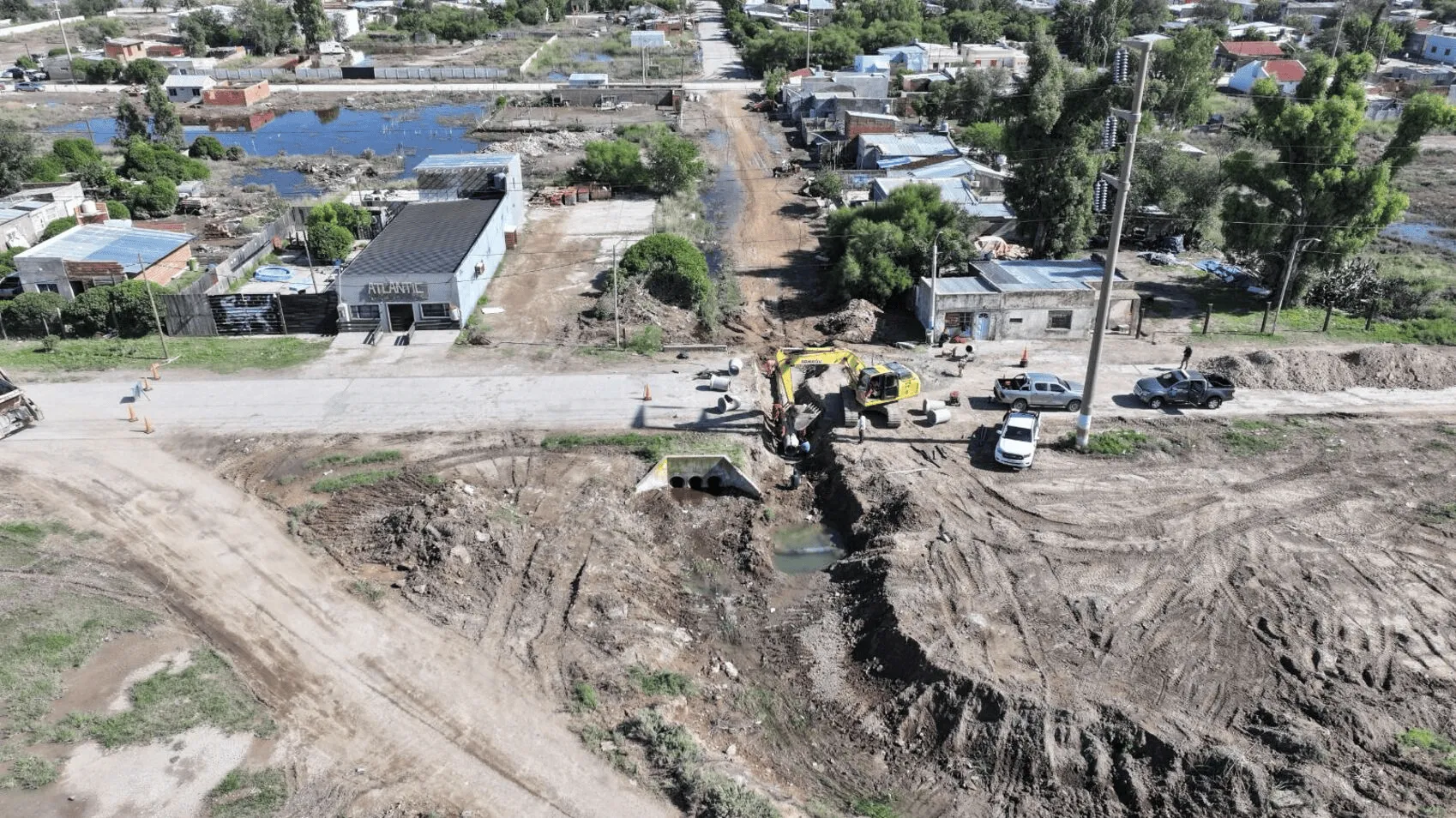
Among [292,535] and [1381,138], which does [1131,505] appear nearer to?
[292,535]

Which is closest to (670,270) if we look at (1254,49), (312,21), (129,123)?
(129,123)

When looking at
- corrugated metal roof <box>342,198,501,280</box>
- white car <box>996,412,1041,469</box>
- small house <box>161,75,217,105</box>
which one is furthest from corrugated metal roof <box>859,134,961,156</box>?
small house <box>161,75,217,105</box>

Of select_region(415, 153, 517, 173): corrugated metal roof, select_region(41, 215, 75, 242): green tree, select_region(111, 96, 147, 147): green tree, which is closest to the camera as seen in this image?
select_region(41, 215, 75, 242): green tree

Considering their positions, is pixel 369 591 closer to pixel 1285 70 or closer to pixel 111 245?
pixel 111 245

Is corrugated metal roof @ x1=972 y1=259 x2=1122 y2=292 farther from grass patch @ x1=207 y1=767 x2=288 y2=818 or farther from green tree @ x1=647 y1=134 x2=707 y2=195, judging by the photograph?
grass patch @ x1=207 y1=767 x2=288 y2=818

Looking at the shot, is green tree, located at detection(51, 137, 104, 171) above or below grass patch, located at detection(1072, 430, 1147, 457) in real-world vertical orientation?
above

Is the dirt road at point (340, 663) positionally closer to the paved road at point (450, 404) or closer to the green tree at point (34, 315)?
the paved road at point (450, 404)
